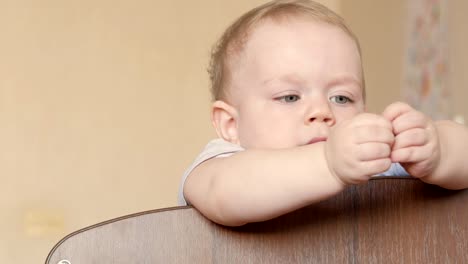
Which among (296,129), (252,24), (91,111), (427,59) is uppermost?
(427,59)

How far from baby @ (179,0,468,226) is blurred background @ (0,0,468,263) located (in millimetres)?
1430

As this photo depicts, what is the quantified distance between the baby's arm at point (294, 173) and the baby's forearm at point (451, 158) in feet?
0.31

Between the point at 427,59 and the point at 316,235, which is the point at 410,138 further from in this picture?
the point at 427,59

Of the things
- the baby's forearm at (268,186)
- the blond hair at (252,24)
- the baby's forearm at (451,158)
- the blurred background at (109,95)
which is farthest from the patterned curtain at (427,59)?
the baby's forearm at (268,186)

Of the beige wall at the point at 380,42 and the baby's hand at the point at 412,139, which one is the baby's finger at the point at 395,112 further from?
the beige wall at the point at 380,42

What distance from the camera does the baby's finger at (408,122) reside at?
2.27ft

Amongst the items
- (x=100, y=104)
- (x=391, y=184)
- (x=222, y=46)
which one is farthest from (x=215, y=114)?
(x=100, y=104)

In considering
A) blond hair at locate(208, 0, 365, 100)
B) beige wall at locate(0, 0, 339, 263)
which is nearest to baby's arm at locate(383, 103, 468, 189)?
blond hair at locate(208, 0, 365, 100)

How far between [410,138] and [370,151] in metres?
0.05

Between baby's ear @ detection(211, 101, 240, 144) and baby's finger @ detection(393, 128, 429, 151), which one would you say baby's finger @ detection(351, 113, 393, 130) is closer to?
baby's finger @ detection(393, 128, 429, 151)

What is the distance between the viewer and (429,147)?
715mm

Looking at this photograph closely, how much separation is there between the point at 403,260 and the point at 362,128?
0.47 feet

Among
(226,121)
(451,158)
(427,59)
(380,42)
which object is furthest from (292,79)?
(380,42)

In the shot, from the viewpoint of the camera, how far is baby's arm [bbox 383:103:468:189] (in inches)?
Result: 27.3
